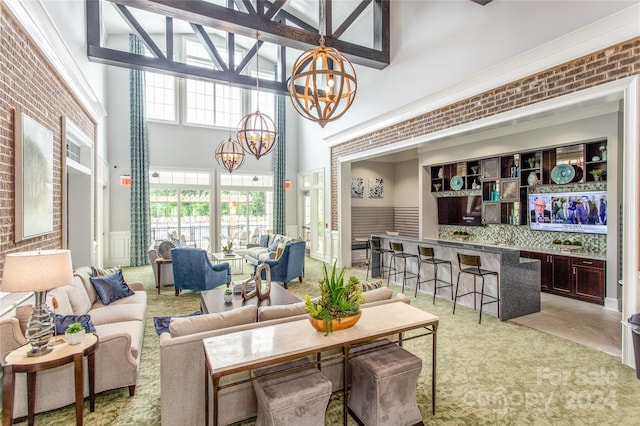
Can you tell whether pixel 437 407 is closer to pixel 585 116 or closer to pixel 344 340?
pixel 344 340

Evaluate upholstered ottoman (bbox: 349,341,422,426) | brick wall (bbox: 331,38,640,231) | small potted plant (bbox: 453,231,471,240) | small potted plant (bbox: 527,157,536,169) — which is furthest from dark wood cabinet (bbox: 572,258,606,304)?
upholstered ottoman (bbox: 349,341,422,426)

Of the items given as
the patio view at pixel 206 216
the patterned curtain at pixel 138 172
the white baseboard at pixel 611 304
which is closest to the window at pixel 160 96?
the patterned curtain at pixel 138 172

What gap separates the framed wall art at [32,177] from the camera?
9.75 feet

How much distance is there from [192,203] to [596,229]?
31.9 ft

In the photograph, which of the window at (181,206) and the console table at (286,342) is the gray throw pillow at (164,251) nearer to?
the window at (181,206)

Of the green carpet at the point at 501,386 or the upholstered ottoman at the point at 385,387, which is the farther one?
the green carpet at the point at 501,386

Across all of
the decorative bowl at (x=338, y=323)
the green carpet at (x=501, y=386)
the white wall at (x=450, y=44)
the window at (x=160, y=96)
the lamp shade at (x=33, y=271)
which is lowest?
the green carpet at (x=501, y=386)

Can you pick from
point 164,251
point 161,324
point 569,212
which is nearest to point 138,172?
point 164,251

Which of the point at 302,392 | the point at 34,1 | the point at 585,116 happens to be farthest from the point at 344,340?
the point at 585,116

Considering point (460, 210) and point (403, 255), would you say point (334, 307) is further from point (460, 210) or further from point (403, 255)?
point (460, 210)

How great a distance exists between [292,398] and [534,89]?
4.58m

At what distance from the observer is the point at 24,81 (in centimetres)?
313

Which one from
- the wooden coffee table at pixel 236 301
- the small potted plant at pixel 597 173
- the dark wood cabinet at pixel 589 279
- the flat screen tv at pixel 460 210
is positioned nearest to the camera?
the wooden coffee table at pixel 236 301

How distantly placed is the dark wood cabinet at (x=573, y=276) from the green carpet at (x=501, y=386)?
201cm
